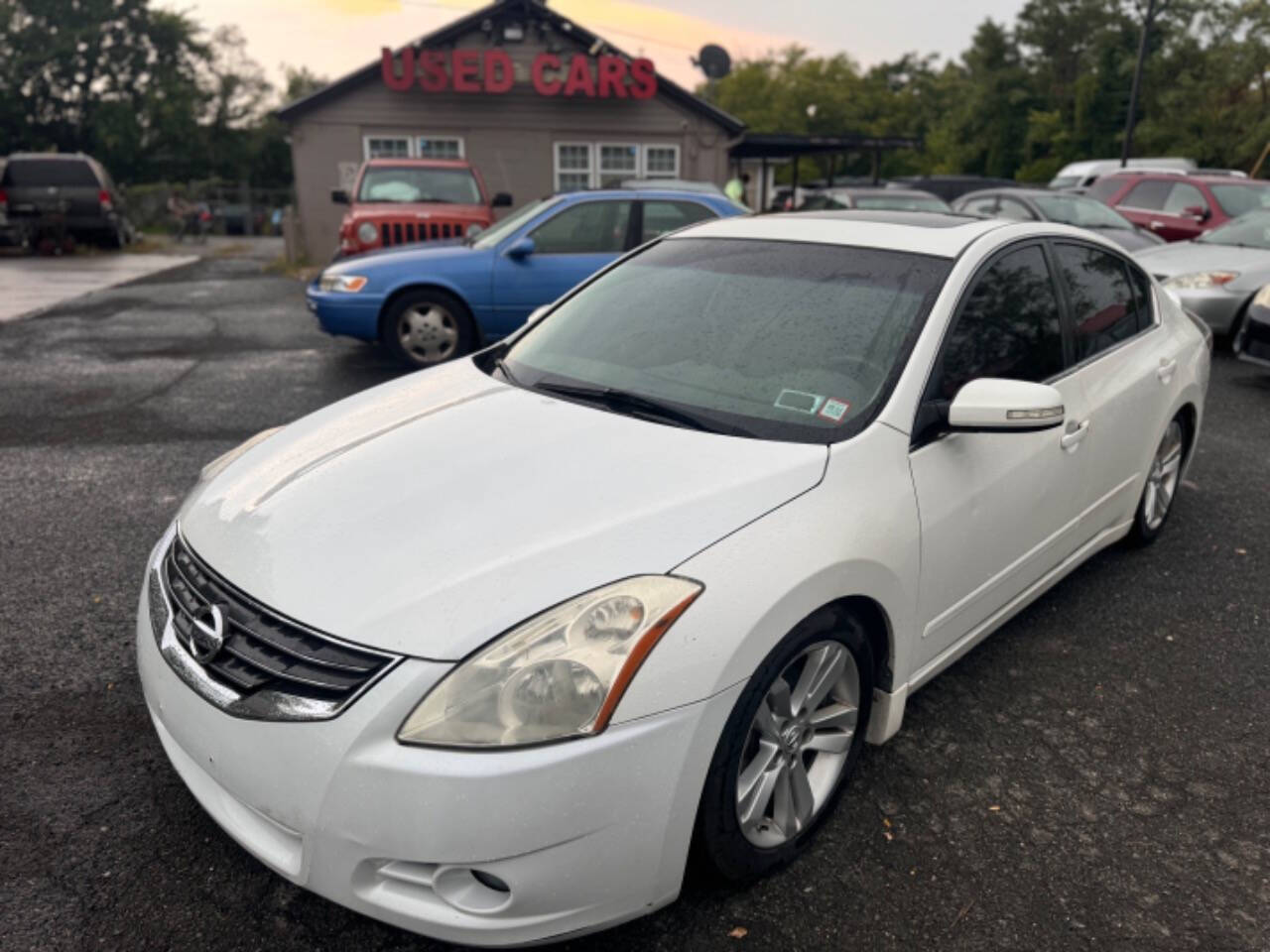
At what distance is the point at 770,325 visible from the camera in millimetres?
2908

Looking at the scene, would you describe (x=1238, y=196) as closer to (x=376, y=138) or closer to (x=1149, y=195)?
(x=1149, y=195)

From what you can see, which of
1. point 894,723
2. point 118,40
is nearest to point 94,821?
point 894,723

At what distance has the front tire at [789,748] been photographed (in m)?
2.05

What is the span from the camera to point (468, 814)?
1.76m

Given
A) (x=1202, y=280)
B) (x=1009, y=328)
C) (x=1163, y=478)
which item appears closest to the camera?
(x=1009, y=328)

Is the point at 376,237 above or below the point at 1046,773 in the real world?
above

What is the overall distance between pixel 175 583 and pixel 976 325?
94.0 inches

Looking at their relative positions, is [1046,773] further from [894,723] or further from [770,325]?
[770,325]

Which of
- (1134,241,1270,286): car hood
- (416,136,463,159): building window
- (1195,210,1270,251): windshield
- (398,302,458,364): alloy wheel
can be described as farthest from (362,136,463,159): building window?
(1195,210,1270,251): windshield

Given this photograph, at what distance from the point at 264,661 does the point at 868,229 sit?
7.73 ft

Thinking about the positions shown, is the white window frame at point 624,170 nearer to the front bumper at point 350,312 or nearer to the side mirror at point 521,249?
the side mirror at point 521,249

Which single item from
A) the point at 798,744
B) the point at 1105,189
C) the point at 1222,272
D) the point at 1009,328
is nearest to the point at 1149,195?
the point at 1105,189

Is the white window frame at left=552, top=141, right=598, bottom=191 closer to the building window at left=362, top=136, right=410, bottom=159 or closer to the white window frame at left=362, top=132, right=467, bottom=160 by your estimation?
the white window frame at left=362, top=132, right=467, bottom=160

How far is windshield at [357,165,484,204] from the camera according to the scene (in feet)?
37.6
